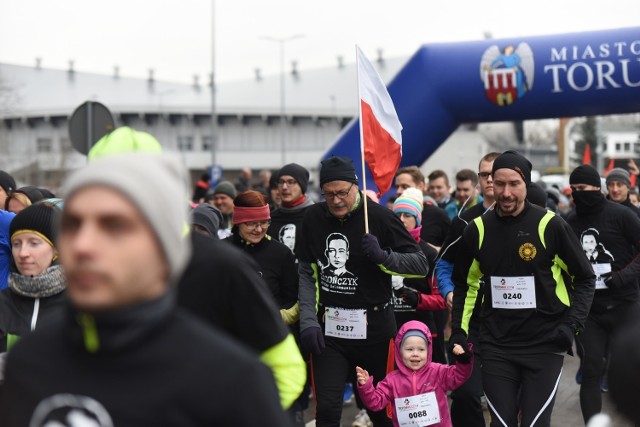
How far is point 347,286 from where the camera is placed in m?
6.34

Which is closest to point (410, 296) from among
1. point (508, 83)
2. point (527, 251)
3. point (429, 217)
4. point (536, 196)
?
point (536, 196)

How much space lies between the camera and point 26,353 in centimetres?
211

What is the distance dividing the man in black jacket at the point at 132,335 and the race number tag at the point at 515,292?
3916mm

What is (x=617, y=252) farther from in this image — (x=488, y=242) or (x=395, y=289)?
(x=488, y=242)

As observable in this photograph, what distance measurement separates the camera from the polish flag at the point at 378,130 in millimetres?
7375

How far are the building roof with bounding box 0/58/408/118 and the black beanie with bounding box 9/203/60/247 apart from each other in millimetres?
79221

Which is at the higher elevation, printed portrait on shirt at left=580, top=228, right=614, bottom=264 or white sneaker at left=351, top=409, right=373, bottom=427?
printed portrait on shirt at left=580, top=228, right=614, bottom=264

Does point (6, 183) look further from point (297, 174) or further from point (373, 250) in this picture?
point (373, 250)

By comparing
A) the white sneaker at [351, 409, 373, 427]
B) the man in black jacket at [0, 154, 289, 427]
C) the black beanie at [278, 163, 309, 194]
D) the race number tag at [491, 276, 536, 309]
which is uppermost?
the black beanie at [278, 163, 309, 194]

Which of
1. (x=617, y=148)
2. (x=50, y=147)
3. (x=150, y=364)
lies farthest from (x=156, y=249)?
(x=617, y=148)

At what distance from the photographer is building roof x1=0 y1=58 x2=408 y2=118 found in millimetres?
84500

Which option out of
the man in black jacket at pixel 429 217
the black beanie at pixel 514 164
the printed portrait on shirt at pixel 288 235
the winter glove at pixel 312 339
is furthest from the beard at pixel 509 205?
the man in black jacket at pixel 429 217

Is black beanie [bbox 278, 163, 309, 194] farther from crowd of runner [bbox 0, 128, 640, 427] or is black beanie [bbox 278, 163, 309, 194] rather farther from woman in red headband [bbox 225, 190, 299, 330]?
woman in red headband [bbox 225, 190, 299, 330]

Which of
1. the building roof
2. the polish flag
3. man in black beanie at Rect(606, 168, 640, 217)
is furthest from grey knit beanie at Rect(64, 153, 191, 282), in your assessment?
the building roof
